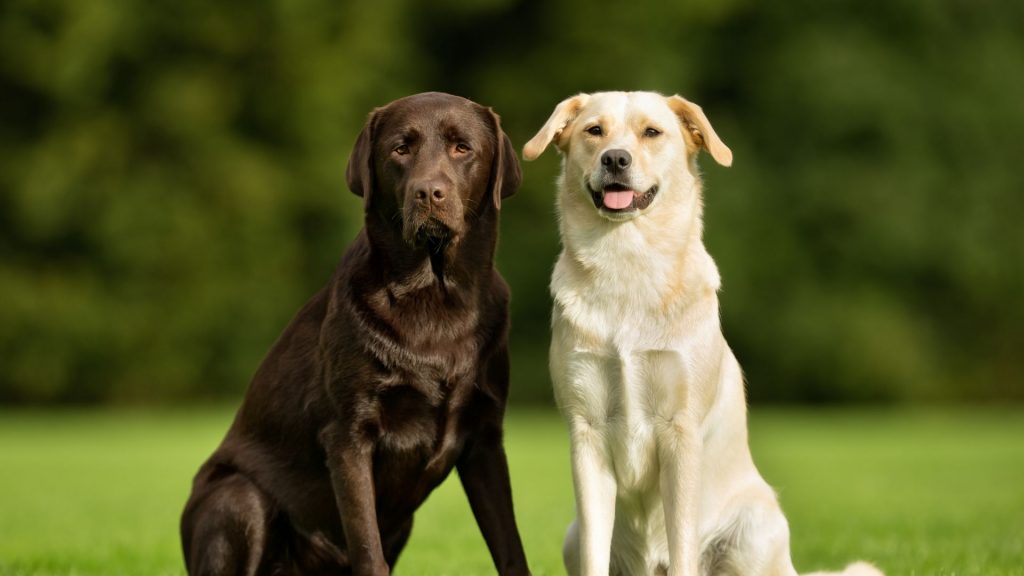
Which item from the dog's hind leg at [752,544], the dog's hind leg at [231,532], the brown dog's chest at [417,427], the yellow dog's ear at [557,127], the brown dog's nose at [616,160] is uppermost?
the yellow dog's ear at [557,127]

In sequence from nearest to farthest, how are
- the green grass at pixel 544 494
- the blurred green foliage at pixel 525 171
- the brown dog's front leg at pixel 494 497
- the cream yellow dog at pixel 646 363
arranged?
the cream yellow dog at pixel 646 363, the brown dog's front leg at pixel 494 497, the green grass at pixel 544 494, the blurred green foliage at pixel 525 171

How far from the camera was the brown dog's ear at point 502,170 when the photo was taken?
15.1ft

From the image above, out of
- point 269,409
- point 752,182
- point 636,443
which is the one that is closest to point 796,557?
point 636,443

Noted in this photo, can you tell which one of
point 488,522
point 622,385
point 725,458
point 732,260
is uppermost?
point 622,385

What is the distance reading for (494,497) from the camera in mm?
4516

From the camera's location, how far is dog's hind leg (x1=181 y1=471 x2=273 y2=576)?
450 centimetres

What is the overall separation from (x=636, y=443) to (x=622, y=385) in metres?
0.19

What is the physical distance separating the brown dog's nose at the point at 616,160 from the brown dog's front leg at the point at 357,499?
1.17 m

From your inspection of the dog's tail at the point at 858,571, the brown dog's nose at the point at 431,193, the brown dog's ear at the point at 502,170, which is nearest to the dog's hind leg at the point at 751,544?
the dog's tail at the point at 858,571

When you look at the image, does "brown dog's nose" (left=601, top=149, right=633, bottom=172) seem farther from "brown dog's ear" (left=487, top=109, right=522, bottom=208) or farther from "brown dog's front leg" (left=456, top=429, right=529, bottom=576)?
"brown dog's front leg" (left=456, top=429, right=529, bottom=576)

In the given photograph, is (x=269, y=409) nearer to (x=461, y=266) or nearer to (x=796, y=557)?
(x=461, y=266)

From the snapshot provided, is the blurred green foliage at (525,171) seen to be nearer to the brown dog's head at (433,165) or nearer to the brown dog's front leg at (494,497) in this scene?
the brown dog's head at (433,165)

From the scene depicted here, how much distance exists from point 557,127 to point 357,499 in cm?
137

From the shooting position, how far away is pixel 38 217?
1902 centimetres
